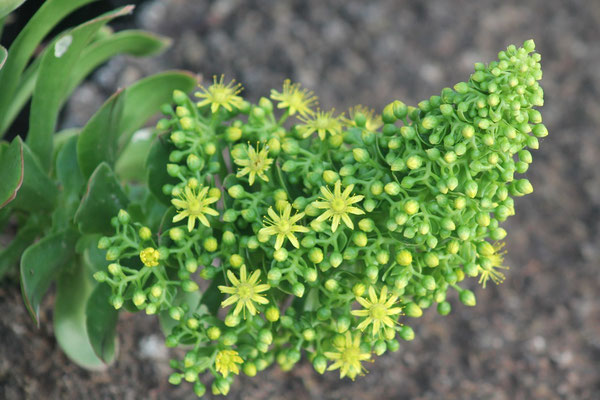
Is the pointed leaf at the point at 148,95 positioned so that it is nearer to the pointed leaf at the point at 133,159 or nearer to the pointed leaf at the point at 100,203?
the pointed leaf at the point at 133,159

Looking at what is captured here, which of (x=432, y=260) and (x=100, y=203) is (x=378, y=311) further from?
(x=100, y=203)

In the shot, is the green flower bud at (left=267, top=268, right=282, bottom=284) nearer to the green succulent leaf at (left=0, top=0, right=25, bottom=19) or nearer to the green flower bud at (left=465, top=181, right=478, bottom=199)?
the green flower bud at (left=465, top=181, right=478, bottom=199)

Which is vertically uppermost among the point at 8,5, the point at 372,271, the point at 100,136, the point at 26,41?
the point at 8,5

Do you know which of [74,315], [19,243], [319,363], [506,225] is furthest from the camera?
[506,225]

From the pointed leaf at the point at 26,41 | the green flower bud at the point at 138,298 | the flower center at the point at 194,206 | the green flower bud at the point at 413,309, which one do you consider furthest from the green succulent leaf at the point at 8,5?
the green flower bud at the point at 413,309

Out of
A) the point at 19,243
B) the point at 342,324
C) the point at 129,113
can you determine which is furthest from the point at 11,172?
the point at 342,324

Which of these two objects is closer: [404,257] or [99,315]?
[404,257]
